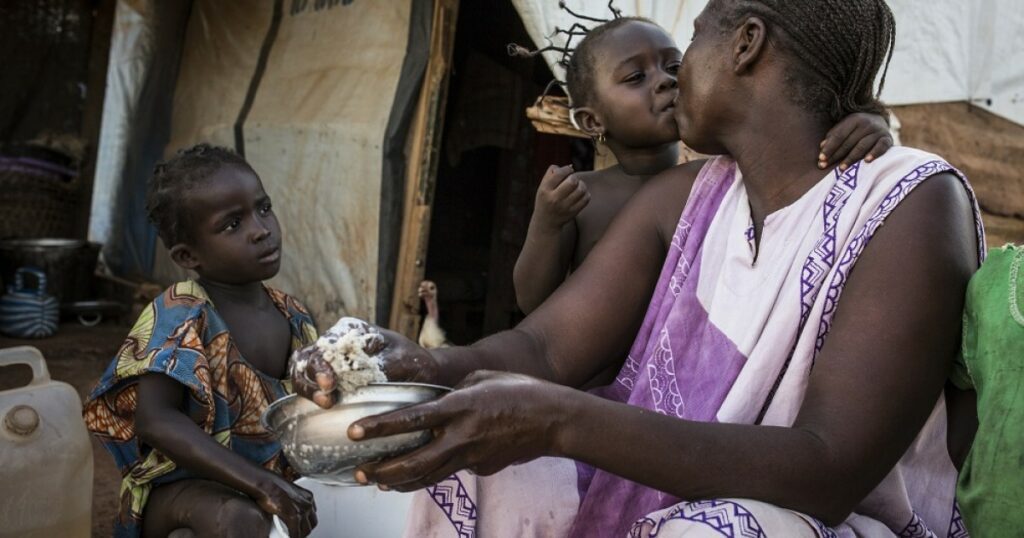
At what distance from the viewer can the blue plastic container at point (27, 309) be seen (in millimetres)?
6359

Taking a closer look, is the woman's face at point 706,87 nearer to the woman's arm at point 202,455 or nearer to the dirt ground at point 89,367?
the woman's arm at point 202,455

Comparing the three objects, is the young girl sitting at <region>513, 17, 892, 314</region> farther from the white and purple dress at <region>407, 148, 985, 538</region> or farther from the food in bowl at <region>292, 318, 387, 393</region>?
the food in bowl at <region>292, 318, 387, 393</region>

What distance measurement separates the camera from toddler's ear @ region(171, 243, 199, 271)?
2.32m

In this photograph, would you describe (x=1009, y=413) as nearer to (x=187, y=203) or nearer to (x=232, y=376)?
(x=232, y=376)

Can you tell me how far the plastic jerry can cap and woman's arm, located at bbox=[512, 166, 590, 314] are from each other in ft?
4.07

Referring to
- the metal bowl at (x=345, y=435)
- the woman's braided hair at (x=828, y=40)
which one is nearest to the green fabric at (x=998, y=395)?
the woman's braided hair at (x=828, y=40)

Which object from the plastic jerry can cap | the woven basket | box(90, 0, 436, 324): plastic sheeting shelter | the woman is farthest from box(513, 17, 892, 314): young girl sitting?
the woven basket

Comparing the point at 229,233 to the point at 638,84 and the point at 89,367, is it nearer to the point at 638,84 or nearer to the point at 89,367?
the point at 638,84

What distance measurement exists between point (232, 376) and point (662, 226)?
3.48ft

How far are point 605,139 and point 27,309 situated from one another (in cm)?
526

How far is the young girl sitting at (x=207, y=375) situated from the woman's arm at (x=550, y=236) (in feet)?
1.94

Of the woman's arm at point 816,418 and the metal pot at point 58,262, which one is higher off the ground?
the woman's arm at point 816,418

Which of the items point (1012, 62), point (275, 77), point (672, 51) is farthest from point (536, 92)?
point (672, 51)

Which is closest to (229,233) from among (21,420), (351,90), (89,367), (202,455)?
(202,455)
